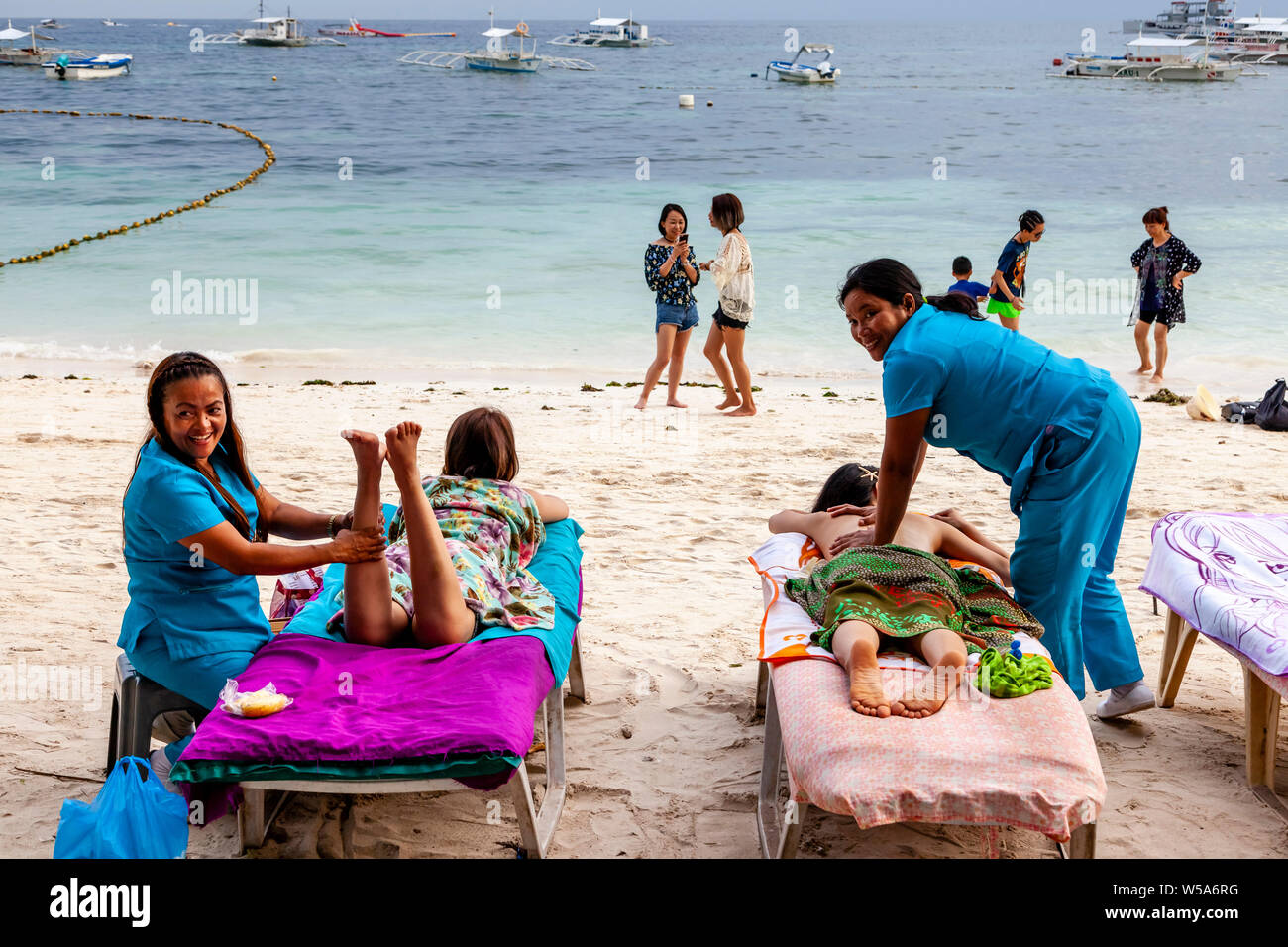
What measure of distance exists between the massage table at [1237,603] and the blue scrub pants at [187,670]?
2565 millimetres

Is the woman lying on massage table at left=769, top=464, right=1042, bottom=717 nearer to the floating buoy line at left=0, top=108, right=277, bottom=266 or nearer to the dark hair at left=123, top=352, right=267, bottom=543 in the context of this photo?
the dark hair at left=123, top=352, right=267, bottom=543

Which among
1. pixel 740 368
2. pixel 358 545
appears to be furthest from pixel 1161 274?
pixel 358 545

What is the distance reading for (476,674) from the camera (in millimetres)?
2578

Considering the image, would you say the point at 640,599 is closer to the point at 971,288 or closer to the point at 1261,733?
the point at 1261,733

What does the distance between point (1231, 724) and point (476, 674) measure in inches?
92.2

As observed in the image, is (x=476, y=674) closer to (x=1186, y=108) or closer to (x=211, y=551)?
(x=211, y=551)

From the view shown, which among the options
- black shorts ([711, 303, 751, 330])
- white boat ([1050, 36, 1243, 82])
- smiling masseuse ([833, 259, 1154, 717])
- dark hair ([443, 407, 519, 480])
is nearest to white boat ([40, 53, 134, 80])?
black shorts ([711, 303, 751, 330])

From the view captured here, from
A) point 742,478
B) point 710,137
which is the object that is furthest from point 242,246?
point 710,137

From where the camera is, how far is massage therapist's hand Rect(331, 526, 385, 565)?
2588 mm

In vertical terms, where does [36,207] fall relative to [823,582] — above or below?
above

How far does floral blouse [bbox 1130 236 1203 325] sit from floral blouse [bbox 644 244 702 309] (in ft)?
12.4

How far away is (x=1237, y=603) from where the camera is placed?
2.96m

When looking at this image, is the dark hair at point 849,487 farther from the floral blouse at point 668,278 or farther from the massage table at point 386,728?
the floral blouse at point 668,278
